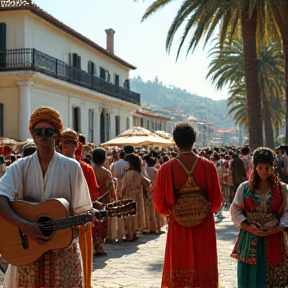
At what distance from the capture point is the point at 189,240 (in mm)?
5184

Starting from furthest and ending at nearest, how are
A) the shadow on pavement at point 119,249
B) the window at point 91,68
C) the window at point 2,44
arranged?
1. the window at point 91,68
2. the window at point 2,44
3. the shadow on pavement at point 119,249

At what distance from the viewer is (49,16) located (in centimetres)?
2655

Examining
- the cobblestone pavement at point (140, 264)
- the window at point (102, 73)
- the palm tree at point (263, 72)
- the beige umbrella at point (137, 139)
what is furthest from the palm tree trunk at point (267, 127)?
the cobblestone pavement at point (140, 264)

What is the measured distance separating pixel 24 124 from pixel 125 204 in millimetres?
21247

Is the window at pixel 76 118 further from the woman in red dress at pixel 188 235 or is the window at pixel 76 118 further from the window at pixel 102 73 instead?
the woman in red dress at pixel 188 235

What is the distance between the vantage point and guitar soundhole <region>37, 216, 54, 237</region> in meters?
3.64

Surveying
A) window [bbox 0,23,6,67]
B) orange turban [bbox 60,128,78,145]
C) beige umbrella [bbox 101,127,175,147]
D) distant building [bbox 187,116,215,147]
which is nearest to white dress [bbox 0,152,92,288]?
orange turban [bbox 60,128,78,145]

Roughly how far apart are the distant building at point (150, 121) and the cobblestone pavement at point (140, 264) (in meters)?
36.6

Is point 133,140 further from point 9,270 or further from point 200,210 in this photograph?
point 9,270

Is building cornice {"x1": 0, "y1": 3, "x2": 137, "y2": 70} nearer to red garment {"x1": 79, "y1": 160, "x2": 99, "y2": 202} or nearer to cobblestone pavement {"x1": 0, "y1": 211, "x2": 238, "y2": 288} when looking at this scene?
cobblestone pavement {"x1": 0, "y1": 211, "x2": 238, "y2": 288}

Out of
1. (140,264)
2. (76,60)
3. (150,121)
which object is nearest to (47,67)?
(76,60)

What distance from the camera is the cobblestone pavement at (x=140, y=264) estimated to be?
23.7ft

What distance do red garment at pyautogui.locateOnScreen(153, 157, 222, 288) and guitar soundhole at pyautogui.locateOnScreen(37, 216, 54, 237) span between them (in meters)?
1.81

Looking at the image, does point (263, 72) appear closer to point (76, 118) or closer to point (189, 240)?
point (76, 118)
